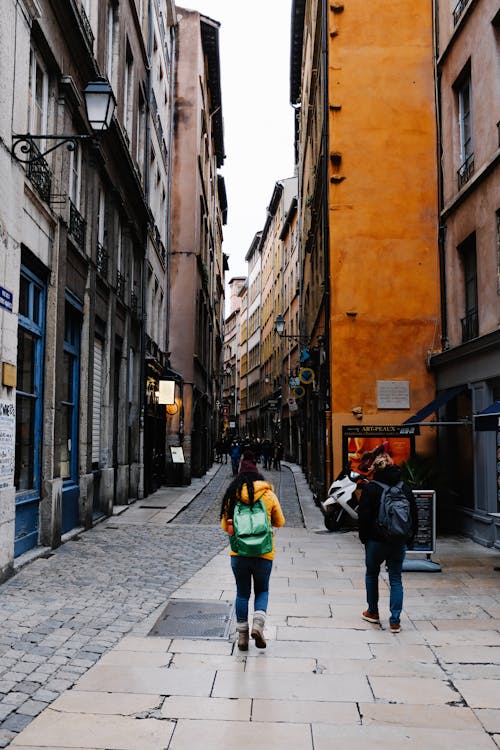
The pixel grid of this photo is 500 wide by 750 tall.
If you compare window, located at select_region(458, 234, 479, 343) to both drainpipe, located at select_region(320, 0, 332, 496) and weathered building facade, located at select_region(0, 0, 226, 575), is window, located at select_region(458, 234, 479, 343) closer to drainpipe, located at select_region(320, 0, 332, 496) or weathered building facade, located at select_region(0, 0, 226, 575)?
drainpipe, located at select_region(320, 0, 332, 496)

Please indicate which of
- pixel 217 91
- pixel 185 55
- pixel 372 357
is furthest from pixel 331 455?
pixel 217 91

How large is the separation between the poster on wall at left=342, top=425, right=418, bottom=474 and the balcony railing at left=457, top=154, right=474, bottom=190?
5.18 meters

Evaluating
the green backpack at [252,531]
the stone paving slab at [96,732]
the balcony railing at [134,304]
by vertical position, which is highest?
the balcony railing at [134,304]

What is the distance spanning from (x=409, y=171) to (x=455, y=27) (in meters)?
3.19

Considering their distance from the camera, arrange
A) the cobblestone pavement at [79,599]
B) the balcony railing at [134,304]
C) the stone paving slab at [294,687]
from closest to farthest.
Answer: the stone paving slab at [294,687]
the cobblestone pavement at [79,599]
the balcony railing at [134,304]

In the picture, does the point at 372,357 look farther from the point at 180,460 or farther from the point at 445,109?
the point at 180,460

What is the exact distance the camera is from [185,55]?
3328cm

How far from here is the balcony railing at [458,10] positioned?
15.6 metres

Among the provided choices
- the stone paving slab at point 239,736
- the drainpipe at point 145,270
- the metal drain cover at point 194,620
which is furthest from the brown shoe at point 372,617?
the drainpipe at point 145,270

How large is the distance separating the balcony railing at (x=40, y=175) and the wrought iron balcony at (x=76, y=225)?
5.72 ft

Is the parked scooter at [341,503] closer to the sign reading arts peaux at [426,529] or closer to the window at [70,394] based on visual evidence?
the sign reading arts peaux at [426,529]

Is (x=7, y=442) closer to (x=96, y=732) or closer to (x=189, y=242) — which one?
(x=96, y=732)

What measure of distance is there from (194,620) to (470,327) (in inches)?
375

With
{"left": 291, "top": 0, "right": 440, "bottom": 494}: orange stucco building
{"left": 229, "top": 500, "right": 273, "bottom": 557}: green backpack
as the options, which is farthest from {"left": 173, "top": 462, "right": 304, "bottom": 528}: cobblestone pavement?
{"left": 229, "top": 500, "right": 273, "bottom": 557}: green backpack
